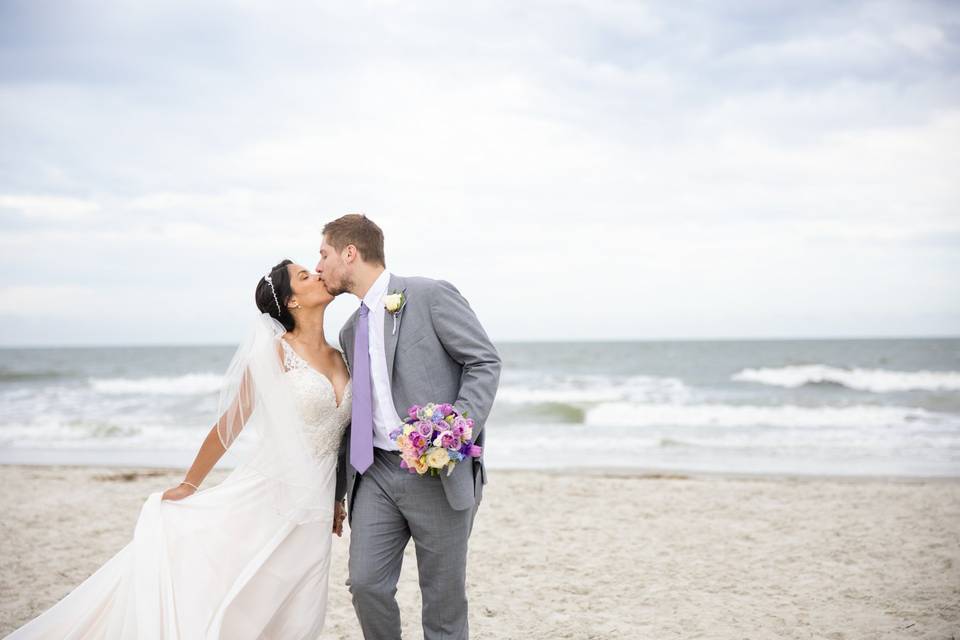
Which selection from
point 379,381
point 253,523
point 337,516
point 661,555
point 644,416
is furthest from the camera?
point 644,416

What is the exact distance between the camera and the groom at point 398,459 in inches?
126

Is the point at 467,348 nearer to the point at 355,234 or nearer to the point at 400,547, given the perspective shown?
the point at 355,234

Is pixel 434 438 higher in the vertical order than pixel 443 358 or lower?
lower

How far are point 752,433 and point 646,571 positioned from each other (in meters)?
11.0

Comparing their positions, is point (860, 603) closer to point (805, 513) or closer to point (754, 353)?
point (805, 513)

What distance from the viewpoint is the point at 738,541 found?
691cm

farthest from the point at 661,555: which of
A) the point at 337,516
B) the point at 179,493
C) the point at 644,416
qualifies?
the point at 644,416

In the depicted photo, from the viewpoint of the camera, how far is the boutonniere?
326 cm

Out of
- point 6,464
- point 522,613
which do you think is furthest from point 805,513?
point 6,464

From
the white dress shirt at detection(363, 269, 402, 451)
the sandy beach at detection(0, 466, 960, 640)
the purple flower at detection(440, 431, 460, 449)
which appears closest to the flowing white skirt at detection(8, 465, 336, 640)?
Result: the white dress shirt at detection(363, 269, 402, 451)

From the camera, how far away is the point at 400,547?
11.0 ft

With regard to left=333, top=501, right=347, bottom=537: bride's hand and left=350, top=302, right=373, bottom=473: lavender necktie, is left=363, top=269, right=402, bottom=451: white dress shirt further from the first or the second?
left=333, top=501, right=347, bottom=537: bride's hand

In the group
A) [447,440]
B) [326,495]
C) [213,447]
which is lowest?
[326,495]

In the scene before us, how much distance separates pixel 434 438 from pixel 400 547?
0.71 metres
